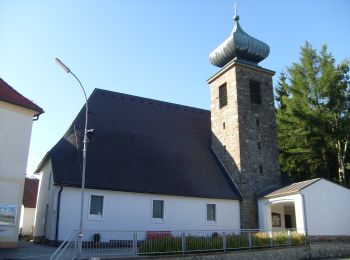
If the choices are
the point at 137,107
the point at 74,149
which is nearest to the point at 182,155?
the point at 137,107

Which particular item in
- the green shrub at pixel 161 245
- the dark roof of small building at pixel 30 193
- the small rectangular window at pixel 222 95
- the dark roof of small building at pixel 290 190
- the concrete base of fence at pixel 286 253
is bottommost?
the concrete base of fence at pixel 286 253

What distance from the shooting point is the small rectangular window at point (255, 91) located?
2728 centimetres

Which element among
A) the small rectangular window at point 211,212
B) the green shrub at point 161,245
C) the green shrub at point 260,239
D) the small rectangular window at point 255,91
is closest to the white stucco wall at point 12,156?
the green shrub at point 161,245

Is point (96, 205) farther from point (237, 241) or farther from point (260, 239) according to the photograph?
point (260, 239)

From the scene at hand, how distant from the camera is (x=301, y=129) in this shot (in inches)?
1164

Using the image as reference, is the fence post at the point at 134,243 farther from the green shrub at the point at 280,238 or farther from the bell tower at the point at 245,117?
the bell tower at the point at 245,117

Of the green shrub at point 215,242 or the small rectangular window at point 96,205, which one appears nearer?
the green shrub at point 215,242

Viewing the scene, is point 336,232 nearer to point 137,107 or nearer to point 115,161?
point 115,161

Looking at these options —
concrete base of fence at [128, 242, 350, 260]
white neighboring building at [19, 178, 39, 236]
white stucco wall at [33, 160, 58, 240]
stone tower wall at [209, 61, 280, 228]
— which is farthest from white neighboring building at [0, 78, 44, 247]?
white neighboring building at [19, 178, 39, 236]

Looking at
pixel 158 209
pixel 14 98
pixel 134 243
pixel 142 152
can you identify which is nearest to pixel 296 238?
pixel 158 209

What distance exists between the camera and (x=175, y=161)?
24828 millimetres

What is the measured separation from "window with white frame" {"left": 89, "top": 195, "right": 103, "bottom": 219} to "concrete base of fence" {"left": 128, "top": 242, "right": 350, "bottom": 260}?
21.2ft

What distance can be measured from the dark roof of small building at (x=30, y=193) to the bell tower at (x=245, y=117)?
1925 centimetres

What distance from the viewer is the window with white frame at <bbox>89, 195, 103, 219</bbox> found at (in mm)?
20266
